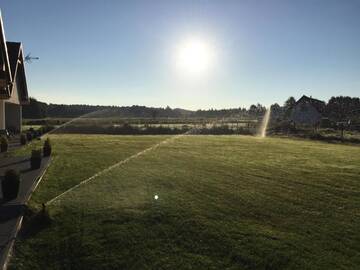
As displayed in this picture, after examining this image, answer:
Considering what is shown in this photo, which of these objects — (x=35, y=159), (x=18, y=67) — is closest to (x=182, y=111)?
(x=18, y=67)

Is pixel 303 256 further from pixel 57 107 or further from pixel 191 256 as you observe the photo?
pixel 57 107

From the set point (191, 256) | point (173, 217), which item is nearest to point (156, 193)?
point (173, 217)

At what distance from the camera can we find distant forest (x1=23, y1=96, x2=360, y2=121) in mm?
69688

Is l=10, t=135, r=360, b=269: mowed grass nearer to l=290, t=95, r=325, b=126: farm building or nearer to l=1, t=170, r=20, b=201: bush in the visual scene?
l=1, t=170, r=20, b=201: bush

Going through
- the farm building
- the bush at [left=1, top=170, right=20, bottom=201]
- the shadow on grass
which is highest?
the farm building

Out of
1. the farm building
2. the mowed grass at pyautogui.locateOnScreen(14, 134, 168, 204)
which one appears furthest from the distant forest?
the mowed grass at pyautogui.locateOnScreen(14, 134, 168, 204)

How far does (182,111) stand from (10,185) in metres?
137

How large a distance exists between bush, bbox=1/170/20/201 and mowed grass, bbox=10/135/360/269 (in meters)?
0.94

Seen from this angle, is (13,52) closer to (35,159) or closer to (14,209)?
(35,159)

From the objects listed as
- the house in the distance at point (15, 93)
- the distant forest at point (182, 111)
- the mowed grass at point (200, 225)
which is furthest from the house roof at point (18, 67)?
the distant forest at point (182, 111)

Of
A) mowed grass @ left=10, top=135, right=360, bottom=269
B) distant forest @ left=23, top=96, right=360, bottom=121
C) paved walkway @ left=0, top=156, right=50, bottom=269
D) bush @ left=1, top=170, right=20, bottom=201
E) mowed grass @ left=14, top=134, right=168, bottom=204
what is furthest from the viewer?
distant forest @ left=23, top=96, right=360, bottom=121

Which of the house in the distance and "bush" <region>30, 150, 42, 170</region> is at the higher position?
the house in the distance

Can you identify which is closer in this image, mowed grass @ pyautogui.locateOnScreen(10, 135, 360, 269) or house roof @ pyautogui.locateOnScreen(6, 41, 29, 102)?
mowed grass @ pyautogui.locateOnScreen(10, 135, 360, 269)

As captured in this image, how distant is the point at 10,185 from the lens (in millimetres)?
9188
